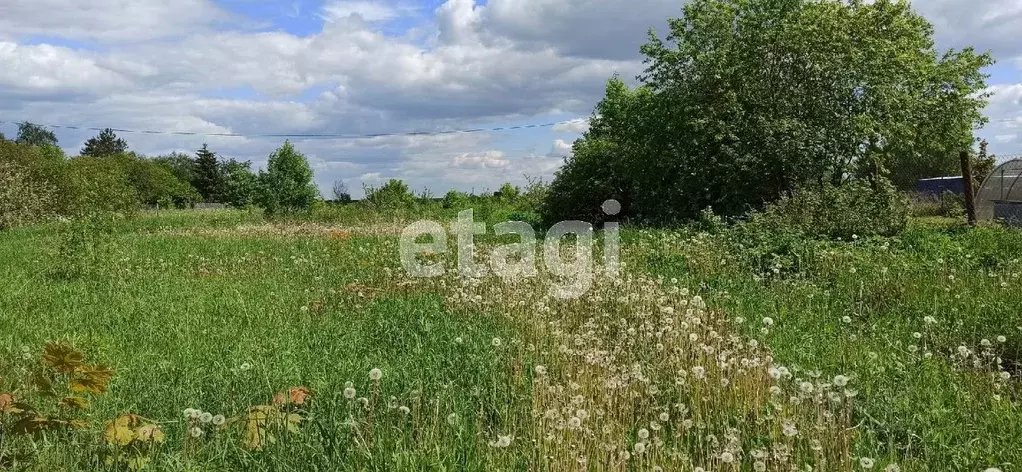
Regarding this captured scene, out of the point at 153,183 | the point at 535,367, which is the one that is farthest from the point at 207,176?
the point at 535,367

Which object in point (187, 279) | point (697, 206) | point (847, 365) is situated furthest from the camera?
point (697, 206)

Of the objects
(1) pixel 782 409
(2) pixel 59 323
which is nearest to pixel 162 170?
(2) pixel 59 323

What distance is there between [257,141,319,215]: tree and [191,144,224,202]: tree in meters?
59.8

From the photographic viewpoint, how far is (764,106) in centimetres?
1727

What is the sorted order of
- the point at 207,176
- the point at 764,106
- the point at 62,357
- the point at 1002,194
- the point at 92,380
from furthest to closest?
the point at 207,176 < the point at 1002,194 < the point at 764,106 < the point at 92,380 < the point at 62,357

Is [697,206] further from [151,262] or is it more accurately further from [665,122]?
[151,262]

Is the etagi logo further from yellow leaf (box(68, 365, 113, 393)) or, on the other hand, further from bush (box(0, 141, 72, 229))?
bush (box(0, 141, 72, 229))

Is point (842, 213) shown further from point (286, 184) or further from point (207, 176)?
point (207, 176)

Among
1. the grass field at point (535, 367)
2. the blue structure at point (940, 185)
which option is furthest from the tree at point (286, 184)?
the blue structure at point (940, 185)

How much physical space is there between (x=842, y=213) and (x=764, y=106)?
5.46 meters

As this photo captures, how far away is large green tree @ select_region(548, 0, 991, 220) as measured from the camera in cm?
1652

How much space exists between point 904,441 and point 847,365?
3.67 ft

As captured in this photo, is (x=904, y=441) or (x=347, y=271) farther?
(x=347, y=271)

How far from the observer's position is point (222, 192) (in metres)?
82.3
